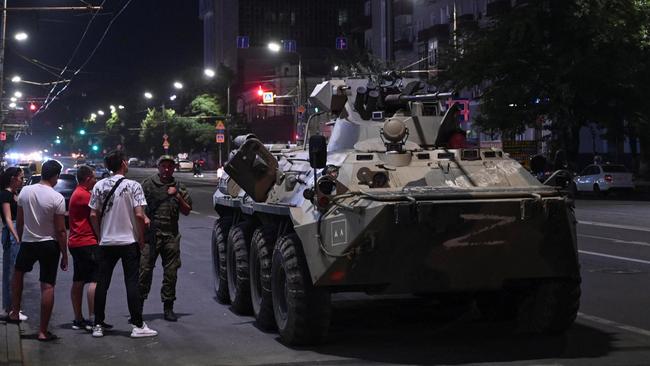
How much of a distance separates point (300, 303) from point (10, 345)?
9.20ft

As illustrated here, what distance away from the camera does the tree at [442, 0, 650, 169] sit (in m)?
43.3

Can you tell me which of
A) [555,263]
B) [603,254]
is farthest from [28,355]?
[603,254]

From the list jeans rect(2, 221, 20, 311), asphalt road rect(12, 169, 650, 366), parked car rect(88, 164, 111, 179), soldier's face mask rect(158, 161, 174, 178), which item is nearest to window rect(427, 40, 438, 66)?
parked car rect(88, 164, 111, 179)

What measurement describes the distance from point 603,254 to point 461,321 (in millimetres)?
8093

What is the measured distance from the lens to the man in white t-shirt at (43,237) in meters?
10.6

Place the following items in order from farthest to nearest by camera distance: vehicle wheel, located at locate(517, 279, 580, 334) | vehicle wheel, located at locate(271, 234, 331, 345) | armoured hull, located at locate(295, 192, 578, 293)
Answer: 1. vehicle wheel, located at locate(517, 279, 580, 334)
2. vehicle wheel, located at locate(271, 234, 331, 345)
3. armoured hull, located at locate(295, 192, 578, 293)

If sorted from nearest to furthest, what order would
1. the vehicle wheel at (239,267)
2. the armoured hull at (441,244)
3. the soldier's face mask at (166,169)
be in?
the armoured hull at (441,244)
the soldier's face mask at (166,169)
the vehicle wheel at (239,267)

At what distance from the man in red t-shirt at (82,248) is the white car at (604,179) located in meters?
36.9

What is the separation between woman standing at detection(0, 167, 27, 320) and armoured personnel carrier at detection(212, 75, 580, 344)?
2678 mm

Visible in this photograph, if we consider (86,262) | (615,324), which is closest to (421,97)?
(615,324)

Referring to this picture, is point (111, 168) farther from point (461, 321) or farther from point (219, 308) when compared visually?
point (461, 321)

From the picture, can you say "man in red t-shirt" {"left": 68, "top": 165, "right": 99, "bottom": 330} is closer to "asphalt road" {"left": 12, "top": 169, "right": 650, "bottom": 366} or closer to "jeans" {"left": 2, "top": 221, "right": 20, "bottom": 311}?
"asphalt road" {"left": 12, "top": 169, "right": 650, "bottom": 366}

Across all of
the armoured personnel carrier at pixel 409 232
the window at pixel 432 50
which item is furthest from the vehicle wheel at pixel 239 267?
the window at pixel 432 50

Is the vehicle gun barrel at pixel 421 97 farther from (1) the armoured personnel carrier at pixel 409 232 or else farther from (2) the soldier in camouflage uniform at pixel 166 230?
(2) the soldier in camouflage uniform at pixel 166 230
